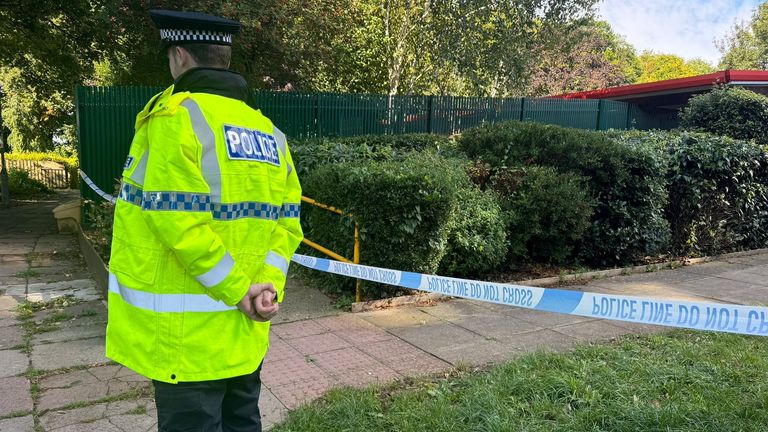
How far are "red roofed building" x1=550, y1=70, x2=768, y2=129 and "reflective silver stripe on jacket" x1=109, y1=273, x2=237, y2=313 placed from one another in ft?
51.5

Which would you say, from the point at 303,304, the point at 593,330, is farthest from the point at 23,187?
the point at 593,330

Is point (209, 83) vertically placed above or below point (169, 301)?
above

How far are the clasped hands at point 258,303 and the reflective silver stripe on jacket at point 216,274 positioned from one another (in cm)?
12

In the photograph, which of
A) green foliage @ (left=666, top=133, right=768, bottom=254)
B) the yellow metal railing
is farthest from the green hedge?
the yellow metal railing

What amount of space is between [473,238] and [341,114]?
6.86m

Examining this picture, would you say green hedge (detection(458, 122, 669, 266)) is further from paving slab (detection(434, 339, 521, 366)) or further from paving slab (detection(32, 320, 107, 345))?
paving slab (detection(32, 320, 107, 345))

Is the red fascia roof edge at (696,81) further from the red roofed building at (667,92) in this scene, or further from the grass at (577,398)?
the grass at (577,398)

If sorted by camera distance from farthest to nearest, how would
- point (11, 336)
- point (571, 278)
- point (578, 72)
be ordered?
point (578, 72)
point (571, 278)
point (11, 336)

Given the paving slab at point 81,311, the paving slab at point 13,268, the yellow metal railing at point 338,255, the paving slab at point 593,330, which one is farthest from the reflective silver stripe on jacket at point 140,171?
the paving slab at point 13,268

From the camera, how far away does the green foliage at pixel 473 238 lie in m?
6.30

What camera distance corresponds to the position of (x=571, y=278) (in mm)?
6957

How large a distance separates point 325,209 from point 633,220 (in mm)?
4156

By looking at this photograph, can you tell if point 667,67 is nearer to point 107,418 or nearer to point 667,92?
point 667,92

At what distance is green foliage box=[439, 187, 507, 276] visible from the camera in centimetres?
630
